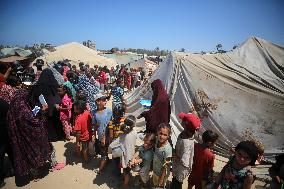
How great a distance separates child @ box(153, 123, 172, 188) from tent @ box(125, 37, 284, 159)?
2310 millimetres

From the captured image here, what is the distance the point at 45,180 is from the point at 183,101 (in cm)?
407

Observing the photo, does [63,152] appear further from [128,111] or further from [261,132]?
[261,132]

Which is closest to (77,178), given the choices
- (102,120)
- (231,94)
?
(102,120)

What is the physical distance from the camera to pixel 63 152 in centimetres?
564

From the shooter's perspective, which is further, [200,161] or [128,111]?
[128,111]

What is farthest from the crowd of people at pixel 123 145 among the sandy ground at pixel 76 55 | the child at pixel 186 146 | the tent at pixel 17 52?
the sandy ground at pixel 76 55

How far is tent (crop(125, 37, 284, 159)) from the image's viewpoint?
227 inches

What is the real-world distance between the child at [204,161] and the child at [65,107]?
11.8 ft

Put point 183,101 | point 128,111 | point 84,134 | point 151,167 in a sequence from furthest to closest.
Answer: point 128,111 → point 183,101 → point 84,134 → point 151,167

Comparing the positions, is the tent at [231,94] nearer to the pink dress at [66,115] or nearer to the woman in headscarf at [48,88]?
the pink dress at [66,115]

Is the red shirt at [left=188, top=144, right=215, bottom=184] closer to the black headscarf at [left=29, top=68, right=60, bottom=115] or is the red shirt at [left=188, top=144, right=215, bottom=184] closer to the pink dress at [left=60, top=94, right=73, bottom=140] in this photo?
the black headscarf at [left=29, top=68, right=60, bottom=115]

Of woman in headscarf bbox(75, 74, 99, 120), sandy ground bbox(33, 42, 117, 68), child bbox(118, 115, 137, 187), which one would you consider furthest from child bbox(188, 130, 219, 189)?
sandy ground bbox(33, 42, 117, 68)

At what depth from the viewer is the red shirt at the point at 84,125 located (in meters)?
4.74

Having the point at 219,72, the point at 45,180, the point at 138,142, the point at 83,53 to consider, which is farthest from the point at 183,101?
the point at 83,53
